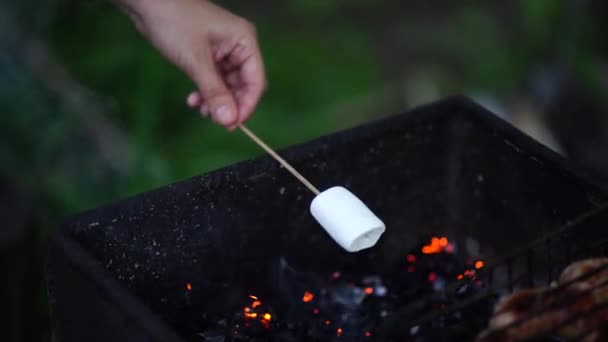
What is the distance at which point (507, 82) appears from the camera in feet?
13.7

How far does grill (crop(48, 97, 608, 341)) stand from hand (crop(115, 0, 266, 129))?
Result: 202 millimetres

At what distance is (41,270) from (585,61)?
9.27 ft

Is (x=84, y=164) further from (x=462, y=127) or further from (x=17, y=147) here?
(x=462, y=127)

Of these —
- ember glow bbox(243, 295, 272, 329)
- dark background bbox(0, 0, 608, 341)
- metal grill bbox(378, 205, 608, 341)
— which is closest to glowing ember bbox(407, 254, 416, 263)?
metal grill bbox(378, 205, 608, 341)

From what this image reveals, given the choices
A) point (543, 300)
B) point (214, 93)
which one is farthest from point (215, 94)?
point (543, 300)

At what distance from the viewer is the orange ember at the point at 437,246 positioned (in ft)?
7.45

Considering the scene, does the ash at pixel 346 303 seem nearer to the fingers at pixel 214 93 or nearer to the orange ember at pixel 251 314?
the orange ember at pixel 251 314

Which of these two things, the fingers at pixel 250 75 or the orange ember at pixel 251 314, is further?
the fingers at pixel 250 75

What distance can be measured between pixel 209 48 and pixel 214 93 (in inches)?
6.1

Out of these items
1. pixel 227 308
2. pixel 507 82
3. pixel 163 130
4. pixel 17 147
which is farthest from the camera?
pixel 507 82

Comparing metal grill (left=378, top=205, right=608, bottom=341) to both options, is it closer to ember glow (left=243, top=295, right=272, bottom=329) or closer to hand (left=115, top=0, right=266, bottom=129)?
ember glow (left=243, top=295, right=272, bottom=329)

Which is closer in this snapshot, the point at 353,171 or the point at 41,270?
the point at 353,171

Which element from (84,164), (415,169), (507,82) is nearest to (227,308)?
(415,169)

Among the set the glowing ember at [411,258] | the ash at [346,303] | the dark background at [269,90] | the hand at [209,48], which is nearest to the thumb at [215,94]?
the hand at [209,48]
